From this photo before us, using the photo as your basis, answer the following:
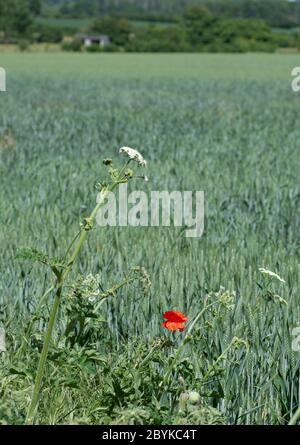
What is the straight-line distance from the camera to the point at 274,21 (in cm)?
13938

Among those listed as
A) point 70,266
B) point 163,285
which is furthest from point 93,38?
point 70,266

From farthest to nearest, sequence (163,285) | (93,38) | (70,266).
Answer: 1. (93,38)
2. (163,285)
3. (70,266)

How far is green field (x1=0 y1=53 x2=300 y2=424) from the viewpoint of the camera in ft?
9.95

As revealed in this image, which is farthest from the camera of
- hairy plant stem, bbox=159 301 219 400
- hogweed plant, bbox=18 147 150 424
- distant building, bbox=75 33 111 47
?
distant building, bbox=75 33 111 47

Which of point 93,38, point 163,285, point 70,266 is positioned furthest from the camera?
point 93,38

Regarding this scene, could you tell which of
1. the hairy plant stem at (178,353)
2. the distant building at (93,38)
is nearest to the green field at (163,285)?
the hairy plant stem at (178,353)

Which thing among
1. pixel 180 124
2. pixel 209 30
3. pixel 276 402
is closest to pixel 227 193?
pixel 276 402

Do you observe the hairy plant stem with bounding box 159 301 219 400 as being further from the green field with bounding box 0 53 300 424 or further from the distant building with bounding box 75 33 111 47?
the distant building with bounding box 75 33 111 47

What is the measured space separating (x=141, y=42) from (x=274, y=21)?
52530 mm

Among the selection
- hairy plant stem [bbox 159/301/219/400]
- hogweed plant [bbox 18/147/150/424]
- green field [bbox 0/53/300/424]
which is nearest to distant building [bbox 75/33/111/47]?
green field [bbox 0/53/300/424]

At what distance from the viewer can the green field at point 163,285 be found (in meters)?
3.03

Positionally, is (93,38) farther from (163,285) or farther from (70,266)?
(70,266)

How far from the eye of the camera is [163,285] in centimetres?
Answer: 445

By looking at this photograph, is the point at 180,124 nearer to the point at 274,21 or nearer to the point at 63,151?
the point at 63,151
